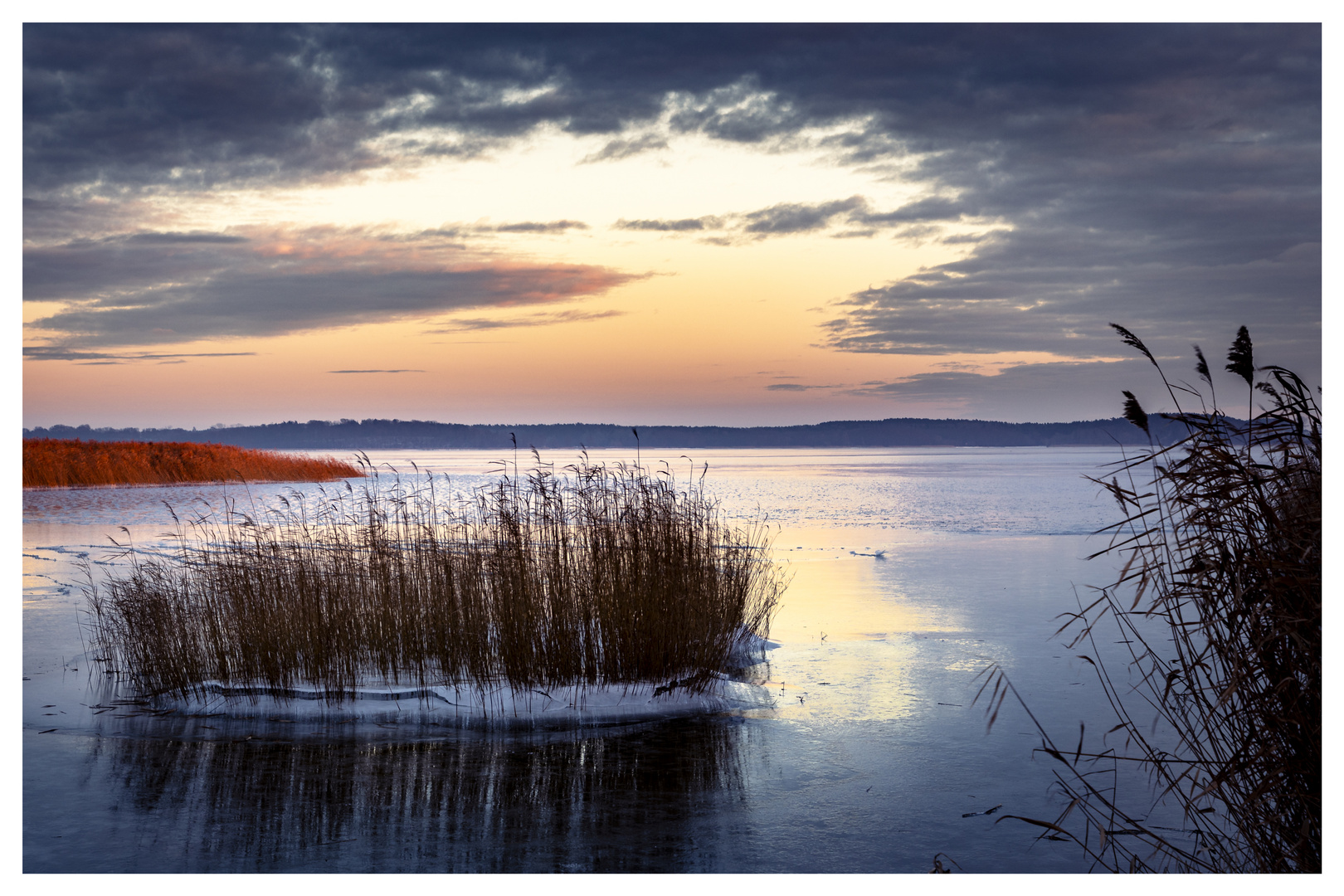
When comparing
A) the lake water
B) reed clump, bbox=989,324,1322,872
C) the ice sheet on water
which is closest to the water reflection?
the lake water

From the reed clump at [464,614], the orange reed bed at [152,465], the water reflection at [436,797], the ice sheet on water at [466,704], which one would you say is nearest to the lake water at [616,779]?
the water reflection at [436,797]

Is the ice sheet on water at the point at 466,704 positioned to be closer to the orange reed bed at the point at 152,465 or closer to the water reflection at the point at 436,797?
the water reflection at the point at 436,797

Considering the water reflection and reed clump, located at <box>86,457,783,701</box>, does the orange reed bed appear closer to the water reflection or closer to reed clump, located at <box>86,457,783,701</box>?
reed clump, located at <box>86,457,783,701</box>

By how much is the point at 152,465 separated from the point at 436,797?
124ft

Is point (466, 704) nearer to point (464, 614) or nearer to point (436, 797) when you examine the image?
point (464, 614)

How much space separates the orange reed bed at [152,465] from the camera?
107ft

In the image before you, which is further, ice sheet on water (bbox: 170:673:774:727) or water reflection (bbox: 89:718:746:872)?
ice sheet on water (bbox: 170:673:774:727)

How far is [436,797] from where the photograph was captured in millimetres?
4918

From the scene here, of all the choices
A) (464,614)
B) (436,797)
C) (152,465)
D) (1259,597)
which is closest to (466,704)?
(464,614)

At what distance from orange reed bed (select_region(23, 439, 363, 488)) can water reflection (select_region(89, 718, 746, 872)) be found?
89.1 ft

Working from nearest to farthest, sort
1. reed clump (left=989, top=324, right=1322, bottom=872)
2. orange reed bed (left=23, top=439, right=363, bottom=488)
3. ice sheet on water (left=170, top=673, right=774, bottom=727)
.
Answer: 1. reed clump (left=989, top=324, right=1322, bottom=872)
2. ice sheet on water (left=170, top=673, right=774, bottom=727)
3. orange reed bed (left=23, top=439, right=363, bottom=488)

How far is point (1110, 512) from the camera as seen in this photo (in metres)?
22.8

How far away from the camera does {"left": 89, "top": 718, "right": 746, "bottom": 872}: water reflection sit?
13.7ft
